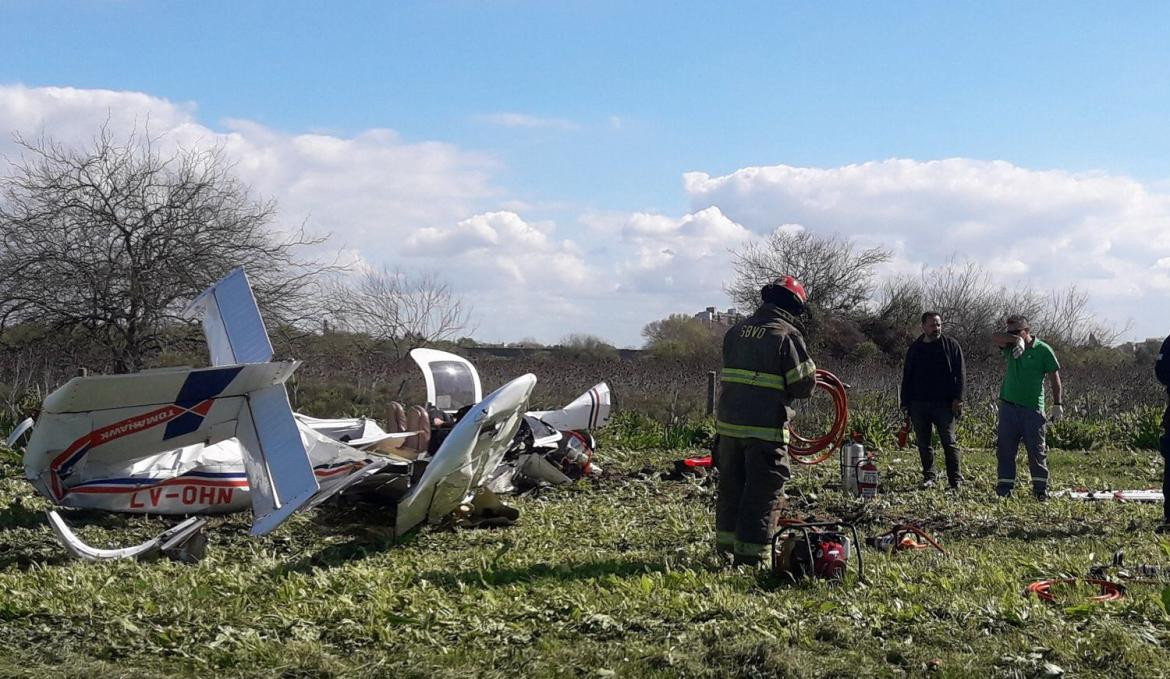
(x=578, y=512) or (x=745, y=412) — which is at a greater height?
(x=745, y=412)

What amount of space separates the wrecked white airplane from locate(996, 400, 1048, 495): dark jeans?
4.78 m

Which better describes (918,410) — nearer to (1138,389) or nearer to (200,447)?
(200,447)

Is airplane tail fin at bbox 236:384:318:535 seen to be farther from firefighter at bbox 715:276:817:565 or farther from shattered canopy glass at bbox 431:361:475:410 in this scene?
firefighter at bbox 715:276:817:565

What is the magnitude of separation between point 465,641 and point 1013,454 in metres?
6.88

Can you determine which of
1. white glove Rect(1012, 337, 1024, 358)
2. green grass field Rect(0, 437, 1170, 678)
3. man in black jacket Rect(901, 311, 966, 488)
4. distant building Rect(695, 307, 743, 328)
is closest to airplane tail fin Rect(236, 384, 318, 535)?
green grass field Rect(0, 437, 1170, 678)

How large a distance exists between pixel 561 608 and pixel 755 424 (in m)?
1.85

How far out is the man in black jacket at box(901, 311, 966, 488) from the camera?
421 inches

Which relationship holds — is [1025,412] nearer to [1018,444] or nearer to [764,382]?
[1018,444]

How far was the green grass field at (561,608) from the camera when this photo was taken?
14.6ft

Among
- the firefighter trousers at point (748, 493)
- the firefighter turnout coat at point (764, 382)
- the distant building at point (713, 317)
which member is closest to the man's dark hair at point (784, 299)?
the firefighter turnout coat at point (764, 382)

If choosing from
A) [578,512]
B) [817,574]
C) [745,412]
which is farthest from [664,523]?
[817,574]

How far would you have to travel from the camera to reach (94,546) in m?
7.82

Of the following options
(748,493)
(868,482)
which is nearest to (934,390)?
(868,482)

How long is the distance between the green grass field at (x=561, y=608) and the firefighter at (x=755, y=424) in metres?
0.32
